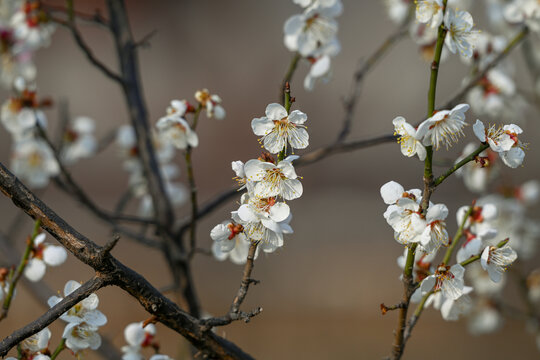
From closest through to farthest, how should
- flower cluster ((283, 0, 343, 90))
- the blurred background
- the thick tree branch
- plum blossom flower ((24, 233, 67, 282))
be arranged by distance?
the thick tree branch → plum blossom flower ((24, 233, 67, 282)) → flower cluster ((283, 0, 343, 90)) → the blurred background

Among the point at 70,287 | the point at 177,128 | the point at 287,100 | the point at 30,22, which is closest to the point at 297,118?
the point at 287,100

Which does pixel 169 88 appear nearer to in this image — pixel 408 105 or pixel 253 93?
pixel 253 93

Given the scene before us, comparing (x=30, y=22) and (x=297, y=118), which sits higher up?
(x=30, y=22)

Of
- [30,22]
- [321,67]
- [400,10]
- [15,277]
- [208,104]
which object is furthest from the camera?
[400,10]

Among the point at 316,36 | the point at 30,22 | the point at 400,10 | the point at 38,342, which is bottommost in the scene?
the point at 38,342

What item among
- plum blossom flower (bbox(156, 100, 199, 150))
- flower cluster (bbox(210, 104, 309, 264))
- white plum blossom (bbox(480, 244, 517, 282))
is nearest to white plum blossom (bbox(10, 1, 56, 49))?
plum blossom flower (bbox(156, 100, 199, 150))

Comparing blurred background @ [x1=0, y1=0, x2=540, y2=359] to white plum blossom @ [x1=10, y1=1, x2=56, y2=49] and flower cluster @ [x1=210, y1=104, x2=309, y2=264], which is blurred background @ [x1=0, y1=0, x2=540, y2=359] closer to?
white plum blossom @ [x1=10, y1=1, x2=56, y2=49]

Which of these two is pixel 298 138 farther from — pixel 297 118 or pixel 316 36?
pixel 316 36
